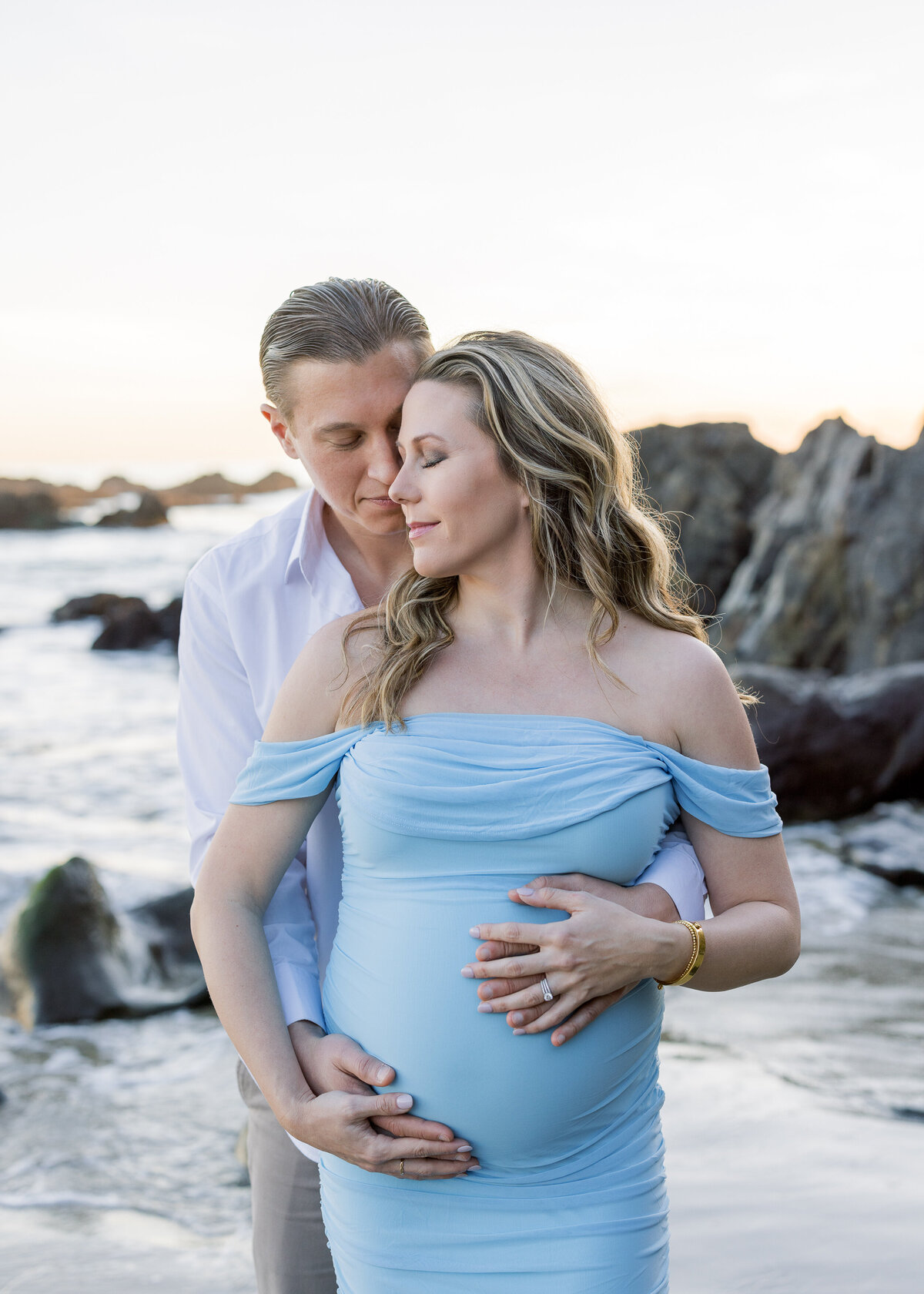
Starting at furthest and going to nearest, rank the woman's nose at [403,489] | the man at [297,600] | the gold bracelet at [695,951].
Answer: the man at [297,600] → the woman's nose at [403,489] → the gold bracelet at [695,951]

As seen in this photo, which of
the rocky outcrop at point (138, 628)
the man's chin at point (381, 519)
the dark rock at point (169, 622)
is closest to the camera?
the man's chin at point (381, 519)

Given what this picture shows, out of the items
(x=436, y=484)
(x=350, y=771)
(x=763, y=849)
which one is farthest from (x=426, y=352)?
(x=763, y=849)

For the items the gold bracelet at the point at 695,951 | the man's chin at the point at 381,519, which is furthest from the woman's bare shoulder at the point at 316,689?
the gold bracelet at the point at 695,951

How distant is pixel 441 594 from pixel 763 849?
0.78 meters

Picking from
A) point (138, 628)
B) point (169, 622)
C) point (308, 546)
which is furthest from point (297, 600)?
point (169, 622)

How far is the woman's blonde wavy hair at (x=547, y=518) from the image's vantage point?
215cm

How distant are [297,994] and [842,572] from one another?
11980 millimetres

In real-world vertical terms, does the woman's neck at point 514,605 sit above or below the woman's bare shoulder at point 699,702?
above

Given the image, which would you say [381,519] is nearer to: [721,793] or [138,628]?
[721,793]

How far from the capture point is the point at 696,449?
18719 millimetres

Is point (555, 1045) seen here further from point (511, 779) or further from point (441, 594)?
point (441, 594)

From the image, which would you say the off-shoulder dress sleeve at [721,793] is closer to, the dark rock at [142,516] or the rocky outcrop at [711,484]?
the rocky outcrop at [711,484]

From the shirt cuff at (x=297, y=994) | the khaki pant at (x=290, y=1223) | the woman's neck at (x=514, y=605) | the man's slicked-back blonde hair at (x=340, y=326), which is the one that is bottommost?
the khaki pant at (x=290, y=1223)

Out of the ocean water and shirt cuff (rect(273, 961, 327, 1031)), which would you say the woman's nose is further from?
the ocean water
